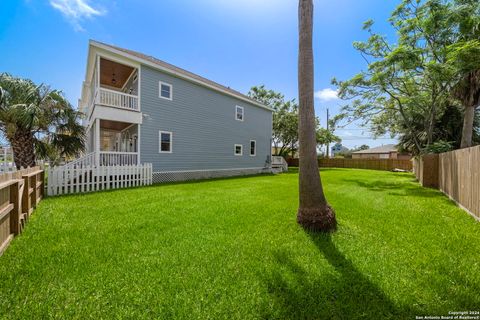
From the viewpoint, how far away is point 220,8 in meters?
8.90

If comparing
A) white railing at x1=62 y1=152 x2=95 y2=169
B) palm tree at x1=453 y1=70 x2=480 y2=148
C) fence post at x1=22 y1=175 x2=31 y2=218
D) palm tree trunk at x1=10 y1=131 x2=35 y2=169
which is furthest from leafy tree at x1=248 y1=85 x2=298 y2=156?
fence post at x1=22 y1=175 x2=31 y2=218

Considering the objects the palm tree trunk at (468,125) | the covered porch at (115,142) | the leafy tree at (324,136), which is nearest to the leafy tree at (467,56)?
the palm tree trunk at (468,125)

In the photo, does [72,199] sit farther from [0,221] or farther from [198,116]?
[198,116]

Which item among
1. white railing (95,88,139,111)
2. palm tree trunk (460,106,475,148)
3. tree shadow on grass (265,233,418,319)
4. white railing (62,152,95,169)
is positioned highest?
A: white railing (95,88,139,111)

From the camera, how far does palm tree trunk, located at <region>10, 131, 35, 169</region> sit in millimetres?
9016

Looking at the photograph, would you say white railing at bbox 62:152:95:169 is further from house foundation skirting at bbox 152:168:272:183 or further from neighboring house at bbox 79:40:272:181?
house foundation skirting at bbox 152:168:272:183

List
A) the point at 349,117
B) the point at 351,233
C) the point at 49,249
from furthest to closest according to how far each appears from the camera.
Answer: the point at 349,117, the point at 351,233, the point at 49,249

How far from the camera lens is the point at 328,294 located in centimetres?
249

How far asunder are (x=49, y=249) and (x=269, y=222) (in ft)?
12.9

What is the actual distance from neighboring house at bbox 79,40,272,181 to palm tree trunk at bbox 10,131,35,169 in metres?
2.05

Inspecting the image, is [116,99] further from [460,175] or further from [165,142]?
[460,175]

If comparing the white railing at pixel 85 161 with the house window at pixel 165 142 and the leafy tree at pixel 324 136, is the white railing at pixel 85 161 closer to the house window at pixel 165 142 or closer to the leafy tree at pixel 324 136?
the house window at pixel 165 142

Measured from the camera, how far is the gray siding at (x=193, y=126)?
12.2 meters

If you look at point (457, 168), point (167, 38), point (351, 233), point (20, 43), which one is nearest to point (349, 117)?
point (457, 168)
